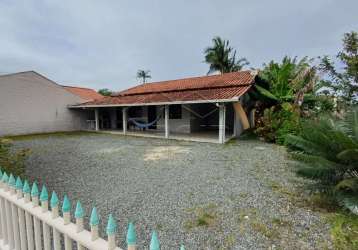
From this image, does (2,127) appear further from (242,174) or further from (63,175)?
(242,174)

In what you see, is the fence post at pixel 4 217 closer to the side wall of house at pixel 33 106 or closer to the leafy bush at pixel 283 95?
the leafy bush at pixel 283 95

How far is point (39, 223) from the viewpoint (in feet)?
5.79

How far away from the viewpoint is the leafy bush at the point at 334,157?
290cm

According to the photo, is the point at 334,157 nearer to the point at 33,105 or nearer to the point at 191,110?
the point at 191,110

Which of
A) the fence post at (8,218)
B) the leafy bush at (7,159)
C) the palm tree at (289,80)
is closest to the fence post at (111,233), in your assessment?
the fence post at (8,218)

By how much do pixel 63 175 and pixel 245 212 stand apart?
4585 millimetres

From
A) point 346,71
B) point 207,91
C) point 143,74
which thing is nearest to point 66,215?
point 346,71

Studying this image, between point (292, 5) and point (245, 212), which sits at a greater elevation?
point (292, 5)

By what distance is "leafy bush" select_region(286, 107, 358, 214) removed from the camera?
114 inches

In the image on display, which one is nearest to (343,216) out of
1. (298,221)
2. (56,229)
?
(298,221)

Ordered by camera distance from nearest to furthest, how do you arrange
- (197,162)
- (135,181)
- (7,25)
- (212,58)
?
(135,181) → (197,162) → (7,25) → (212,58)

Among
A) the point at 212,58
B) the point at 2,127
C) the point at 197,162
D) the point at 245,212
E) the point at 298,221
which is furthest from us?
the point at 212,58

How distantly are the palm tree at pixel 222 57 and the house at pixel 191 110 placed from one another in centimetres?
1205

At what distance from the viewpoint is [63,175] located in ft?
17.4
